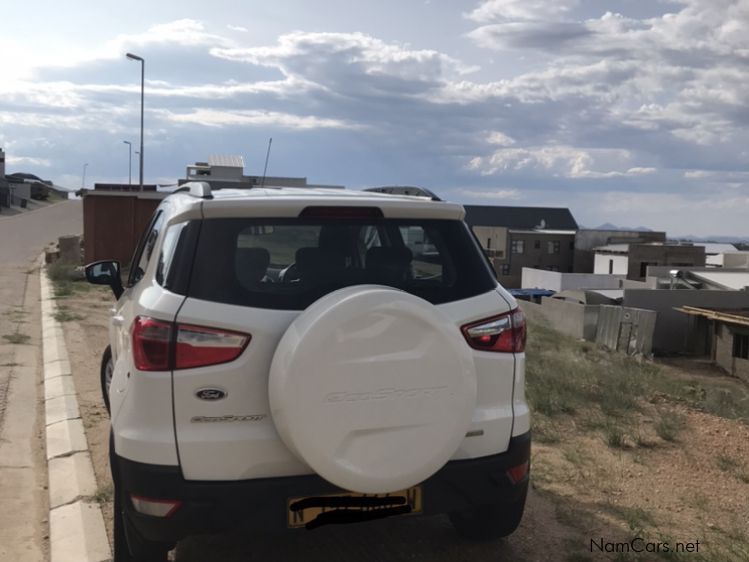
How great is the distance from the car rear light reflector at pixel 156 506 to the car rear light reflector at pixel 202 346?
0.56 m

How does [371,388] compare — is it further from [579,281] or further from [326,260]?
[579,281]

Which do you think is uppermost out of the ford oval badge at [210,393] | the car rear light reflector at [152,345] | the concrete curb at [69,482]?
the car rear light reflector at [152,345]

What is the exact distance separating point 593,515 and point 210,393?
2.66 meters

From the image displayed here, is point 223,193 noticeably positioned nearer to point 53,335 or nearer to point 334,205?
point 334,205

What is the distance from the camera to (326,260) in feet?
11.4

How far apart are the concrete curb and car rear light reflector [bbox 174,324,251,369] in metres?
1.71

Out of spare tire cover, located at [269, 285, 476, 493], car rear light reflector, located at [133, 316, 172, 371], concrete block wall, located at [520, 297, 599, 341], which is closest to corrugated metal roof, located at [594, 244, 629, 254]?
concrete block wall, located at [520, 297, 599, 341]

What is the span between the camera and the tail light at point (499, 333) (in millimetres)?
3369

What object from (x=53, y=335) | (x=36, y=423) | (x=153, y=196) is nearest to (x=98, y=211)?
(x=153, y=196)

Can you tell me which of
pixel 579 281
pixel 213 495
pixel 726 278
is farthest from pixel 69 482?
pixel 579 281

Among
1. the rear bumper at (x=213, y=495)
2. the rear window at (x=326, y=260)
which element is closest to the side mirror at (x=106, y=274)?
the rear window at (x=326, y=260)

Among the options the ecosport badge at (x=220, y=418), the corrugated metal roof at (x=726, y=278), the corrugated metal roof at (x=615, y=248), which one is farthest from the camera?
the corrugated metal roof at (x=615, y=248)

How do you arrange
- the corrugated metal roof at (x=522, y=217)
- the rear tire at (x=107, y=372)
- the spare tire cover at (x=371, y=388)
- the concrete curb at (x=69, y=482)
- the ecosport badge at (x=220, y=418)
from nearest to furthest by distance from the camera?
the spare tire cover at (x=371, y=388) → the ecosport badge at (x=220, y=418) → the concrete curb at (x=69, y=482) → the rear tire at (x=107, y=372) → the corrugated metal roof at (x=522, y=217)

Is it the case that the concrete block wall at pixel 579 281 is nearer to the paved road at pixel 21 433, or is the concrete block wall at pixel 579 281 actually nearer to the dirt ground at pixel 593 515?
the paved road at pixel 21 433
